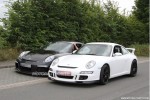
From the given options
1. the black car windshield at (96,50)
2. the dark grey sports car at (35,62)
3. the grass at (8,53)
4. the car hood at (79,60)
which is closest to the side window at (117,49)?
the black car windshield at (96,50)

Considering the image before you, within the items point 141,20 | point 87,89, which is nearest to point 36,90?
point 87,89

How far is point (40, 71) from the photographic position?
38.8ft

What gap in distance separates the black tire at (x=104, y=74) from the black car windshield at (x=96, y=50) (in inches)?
30.3

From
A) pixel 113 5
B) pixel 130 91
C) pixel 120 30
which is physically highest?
pixel 113 5

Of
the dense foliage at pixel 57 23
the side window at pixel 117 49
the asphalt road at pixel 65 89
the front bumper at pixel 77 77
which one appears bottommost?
the asphalt road at pixel 65 89

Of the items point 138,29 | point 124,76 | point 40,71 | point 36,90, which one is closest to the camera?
point 36,90

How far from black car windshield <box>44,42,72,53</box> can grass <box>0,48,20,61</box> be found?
3191 millimetres

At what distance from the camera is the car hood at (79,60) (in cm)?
1013

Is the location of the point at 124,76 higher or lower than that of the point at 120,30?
lower

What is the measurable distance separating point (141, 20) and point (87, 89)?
23.7 m

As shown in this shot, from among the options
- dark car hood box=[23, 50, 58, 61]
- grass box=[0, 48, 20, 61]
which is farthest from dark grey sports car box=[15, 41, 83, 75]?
grass box=[0, 48, 20, 61]

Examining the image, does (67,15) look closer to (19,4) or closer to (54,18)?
(54,18)

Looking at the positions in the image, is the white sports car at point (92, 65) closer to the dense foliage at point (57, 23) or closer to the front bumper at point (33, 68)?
the front bumper at point (33, 68)

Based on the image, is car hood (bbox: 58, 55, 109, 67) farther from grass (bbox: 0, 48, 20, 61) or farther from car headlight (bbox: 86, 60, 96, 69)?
grass (bbox: 0, 48, 20, 61)
